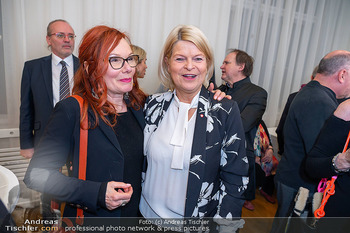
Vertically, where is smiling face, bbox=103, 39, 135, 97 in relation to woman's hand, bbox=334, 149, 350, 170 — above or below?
above

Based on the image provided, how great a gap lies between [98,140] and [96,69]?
1.02ft

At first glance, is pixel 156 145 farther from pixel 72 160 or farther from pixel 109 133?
pixel 72 160

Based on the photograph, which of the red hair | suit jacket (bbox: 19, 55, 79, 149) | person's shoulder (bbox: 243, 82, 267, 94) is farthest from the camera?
person's shoulder (bbox: 243, 82, 267, 94)

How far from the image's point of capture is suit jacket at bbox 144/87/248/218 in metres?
1.14

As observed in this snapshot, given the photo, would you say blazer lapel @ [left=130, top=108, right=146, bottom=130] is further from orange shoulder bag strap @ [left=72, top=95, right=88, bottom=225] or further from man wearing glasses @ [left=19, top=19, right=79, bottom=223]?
man wearing glasses @ [left=19, top=19, right=79, bottom=223]

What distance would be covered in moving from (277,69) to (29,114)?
3593mm

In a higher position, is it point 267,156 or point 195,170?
point 195,170

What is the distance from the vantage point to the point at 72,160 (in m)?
1.04

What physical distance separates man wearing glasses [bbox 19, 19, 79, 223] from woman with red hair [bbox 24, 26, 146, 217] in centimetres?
114

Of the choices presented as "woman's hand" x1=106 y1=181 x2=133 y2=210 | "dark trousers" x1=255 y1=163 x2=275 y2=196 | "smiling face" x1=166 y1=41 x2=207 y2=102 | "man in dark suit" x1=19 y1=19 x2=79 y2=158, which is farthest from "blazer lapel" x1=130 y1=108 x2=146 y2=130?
"dark trousers" x1=255 y1=163 x2=275 y2=196

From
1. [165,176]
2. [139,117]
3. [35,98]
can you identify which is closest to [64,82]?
[35,98]

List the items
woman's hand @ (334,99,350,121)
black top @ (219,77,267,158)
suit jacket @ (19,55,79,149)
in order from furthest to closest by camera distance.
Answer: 1. black top @ (219,77,267,158)
2. suit jacket @ (19,55,79,149)
3. woman's hand @ (334,99,350,121)

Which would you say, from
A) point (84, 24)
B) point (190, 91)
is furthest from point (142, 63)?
point (190, 91)

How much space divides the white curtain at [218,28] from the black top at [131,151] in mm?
1866
